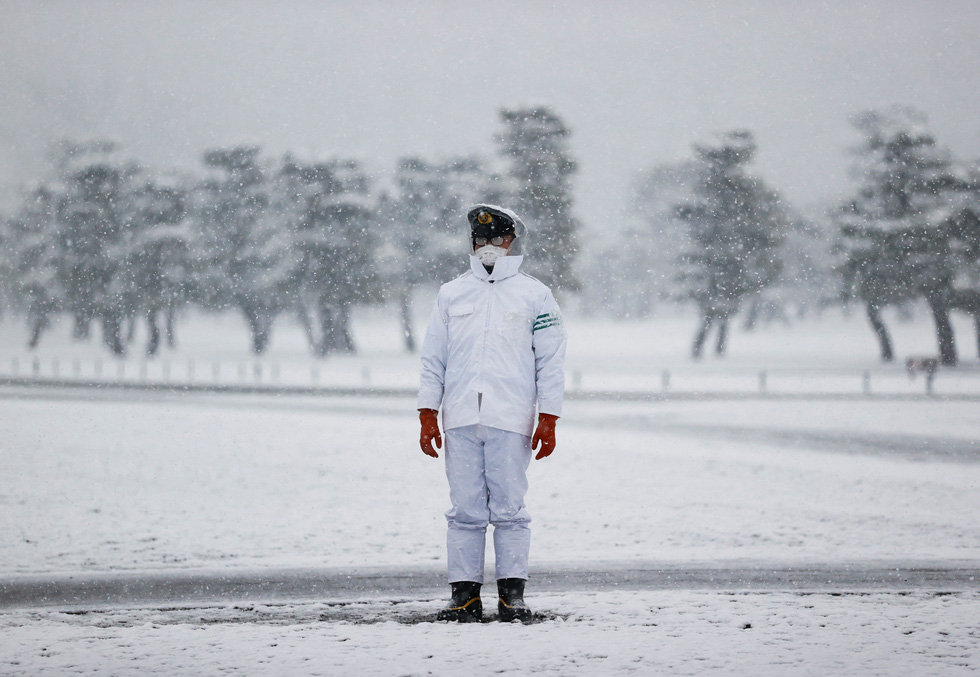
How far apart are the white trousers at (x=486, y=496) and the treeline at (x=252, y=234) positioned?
45.1m

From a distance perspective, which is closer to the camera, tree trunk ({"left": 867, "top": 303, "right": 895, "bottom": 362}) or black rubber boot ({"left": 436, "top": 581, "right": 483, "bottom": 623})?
black rubber boot ({"left": 436, "top": 581, "right": 483, "bottom": 623})

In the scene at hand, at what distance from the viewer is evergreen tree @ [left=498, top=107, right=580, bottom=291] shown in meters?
46.0

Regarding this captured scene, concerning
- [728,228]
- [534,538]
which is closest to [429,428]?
[534,538]

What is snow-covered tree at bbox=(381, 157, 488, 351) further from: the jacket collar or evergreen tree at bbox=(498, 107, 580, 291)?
the jacket collar

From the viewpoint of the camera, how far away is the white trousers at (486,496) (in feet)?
17.5

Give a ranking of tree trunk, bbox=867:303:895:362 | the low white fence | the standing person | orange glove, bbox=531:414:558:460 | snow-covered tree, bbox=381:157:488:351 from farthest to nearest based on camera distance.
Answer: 1. snow-covered tree, bbox=381:157:488:351
2. tree trunk, bbox=867:303:895:362
3. the low white fence
4. the standing person
5. orange glove, bbox=531:414:558:460

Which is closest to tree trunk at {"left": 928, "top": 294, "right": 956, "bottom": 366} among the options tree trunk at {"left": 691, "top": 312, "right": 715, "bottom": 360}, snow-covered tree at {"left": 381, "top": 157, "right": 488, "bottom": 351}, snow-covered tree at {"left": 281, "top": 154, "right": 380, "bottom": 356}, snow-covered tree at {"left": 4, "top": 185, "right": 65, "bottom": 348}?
tree trunk at {"left": 691, "top": 312, "right": 715, "bottom": 360}

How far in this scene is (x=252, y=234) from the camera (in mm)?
53094

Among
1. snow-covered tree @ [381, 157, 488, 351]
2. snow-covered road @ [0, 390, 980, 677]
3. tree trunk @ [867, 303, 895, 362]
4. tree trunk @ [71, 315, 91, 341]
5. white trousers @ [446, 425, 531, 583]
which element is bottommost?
snow-covered road @ [0, 390, 980, 677]

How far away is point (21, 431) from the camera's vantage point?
1706 cm

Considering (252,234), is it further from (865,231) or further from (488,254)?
(488,254)

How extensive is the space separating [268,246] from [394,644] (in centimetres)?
4925

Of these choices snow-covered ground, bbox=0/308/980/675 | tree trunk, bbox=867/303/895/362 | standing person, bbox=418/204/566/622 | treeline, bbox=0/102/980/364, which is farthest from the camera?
tree trunk, bbox=867/303/895/362

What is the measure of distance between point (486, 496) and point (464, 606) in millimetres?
533
